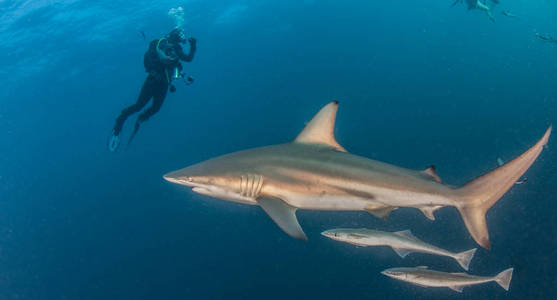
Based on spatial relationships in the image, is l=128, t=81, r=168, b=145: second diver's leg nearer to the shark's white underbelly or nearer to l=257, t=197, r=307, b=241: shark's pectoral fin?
l=257, t=197, r=307, b=241: shark's pectoral fin

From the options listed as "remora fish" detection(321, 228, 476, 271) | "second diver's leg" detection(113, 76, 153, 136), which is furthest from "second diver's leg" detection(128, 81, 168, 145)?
"remora fish" detection(321, 228, 476, 271)

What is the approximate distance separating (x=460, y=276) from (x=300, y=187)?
3501 millimetres

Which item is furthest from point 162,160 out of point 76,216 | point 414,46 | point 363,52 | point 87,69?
point 414,46

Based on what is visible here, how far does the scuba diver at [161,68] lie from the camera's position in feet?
37.2

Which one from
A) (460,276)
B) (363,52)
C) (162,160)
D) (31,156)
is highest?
(363,52)

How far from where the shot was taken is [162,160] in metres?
28.1

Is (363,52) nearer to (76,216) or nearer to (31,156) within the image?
(76,216)

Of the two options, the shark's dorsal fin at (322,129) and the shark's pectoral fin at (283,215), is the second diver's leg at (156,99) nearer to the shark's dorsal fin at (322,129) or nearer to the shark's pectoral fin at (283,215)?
the shark's dorsal fin at (322,129)

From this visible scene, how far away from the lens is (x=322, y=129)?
441cm

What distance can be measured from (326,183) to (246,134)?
2179 cm

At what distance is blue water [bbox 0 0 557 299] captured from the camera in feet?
35.9

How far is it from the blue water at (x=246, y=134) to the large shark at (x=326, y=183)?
23.5 ft

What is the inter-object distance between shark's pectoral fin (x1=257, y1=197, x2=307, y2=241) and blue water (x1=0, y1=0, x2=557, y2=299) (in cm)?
766

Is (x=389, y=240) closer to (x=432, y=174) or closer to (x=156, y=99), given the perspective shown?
(x=432, y=174)
